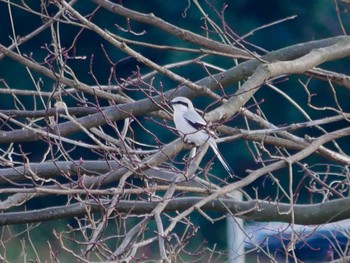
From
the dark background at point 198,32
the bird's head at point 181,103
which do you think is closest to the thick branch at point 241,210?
the bird's head at point 181,103

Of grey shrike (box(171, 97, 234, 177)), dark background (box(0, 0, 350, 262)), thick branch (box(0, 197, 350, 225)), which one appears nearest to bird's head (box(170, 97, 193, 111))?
grey shrike (box(171, 97, 234, 177))

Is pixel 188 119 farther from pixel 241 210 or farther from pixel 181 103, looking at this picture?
pixel 241 210

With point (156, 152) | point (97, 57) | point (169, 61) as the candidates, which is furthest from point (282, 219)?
point (97, 57)

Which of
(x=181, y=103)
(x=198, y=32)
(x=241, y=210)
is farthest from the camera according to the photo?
(x=198, y=32)

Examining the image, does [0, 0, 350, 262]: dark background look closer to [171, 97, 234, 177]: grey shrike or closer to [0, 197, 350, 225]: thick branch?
[171, 97, 234, 177]: grey shrike

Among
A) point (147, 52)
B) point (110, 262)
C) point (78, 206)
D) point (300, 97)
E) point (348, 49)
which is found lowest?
point (110, 262)

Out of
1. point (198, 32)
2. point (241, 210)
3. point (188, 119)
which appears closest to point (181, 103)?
point (188, 119)

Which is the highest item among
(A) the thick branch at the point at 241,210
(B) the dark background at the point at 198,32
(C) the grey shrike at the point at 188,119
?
(B) the dark background at the point at 198,32

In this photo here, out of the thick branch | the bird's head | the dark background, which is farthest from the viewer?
the dark background

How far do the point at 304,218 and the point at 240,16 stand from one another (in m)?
8.86

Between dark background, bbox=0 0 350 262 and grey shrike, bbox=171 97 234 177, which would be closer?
grey shrike, bbox=171 97 234 177

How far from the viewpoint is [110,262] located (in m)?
3.32

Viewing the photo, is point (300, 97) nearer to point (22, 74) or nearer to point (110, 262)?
point (22, 74)

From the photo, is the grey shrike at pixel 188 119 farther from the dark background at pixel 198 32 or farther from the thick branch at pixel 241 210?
the dark background at pixel 198 32
